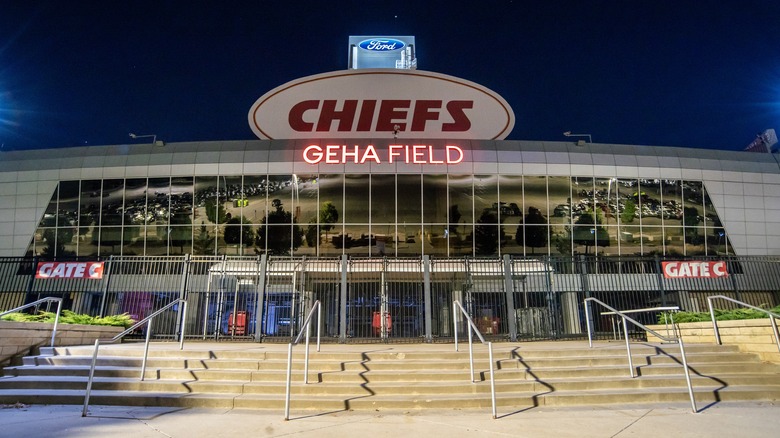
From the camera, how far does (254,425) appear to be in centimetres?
677

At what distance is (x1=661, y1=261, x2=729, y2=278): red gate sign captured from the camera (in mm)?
22906

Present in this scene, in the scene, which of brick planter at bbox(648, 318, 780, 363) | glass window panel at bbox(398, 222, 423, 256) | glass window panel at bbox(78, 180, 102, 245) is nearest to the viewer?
brick planter at bbox(648, 318, 780, 363)

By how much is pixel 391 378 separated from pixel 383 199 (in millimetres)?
19621

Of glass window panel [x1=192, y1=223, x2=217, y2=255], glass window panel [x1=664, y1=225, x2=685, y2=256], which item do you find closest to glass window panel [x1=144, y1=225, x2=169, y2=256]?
glass window panel [x1=192, y1=223, x2=217, y2=255]

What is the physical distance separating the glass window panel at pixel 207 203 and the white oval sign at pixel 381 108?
4350 mm

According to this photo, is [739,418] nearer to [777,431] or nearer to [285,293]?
[777,431]

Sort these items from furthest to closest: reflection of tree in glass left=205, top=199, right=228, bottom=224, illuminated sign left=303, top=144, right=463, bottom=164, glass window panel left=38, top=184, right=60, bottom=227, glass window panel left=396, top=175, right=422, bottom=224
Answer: glass window panel left=38, top=184, right=60, bottom=227 < reflection of tree in glass left=205, top=199, right=228, bottom=224 < glass window panel left=396, top=175, right=422, bottom=224 < illuminated sign left=303, top=144, right=463, bottom=164

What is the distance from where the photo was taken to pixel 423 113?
2941cm

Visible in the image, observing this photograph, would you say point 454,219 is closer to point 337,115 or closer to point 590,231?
point 590,231

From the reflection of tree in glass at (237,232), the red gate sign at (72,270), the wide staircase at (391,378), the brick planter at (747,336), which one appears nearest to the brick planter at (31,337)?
the wide staircase at (391,378)

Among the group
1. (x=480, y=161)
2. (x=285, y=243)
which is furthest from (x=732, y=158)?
(x=285, y=243)

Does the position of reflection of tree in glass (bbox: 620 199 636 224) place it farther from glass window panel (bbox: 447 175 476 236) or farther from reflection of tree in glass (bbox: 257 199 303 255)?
reflection of tree in glass (bbox: 257 199 303 255)

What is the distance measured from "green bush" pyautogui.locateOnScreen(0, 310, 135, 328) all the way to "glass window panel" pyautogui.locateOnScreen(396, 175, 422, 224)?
16.2 m

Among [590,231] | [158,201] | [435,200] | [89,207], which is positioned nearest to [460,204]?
[435,200]
